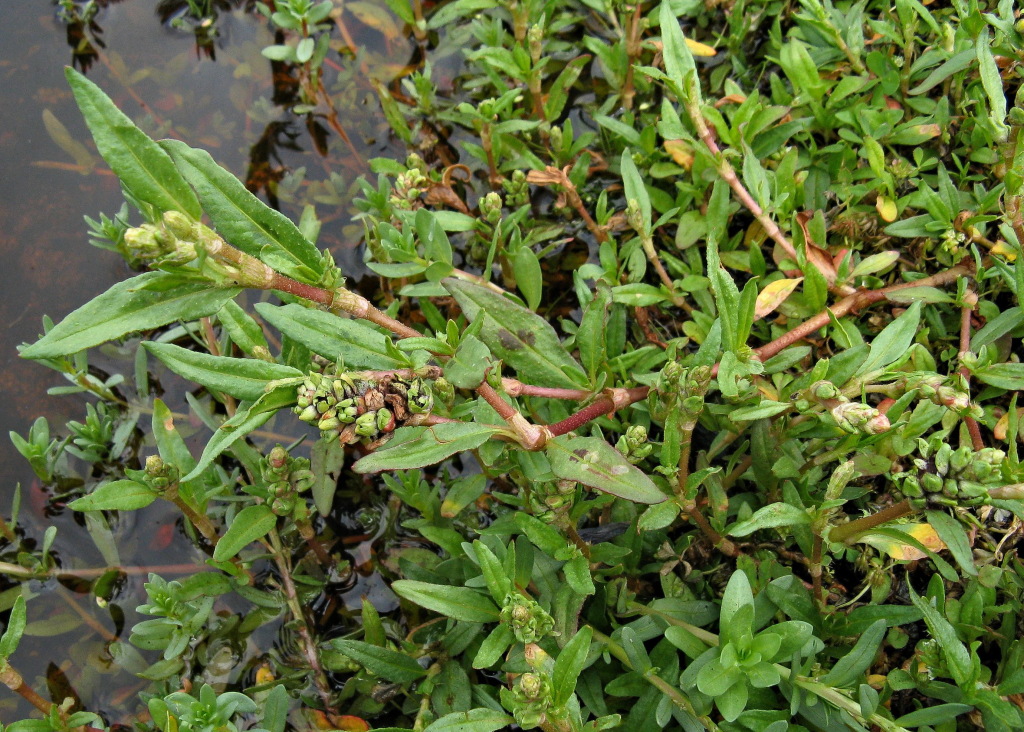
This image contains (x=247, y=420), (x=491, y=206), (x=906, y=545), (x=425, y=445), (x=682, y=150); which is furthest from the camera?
(x=682, y=150)

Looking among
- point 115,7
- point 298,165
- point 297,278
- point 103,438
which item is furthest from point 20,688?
point 115,7

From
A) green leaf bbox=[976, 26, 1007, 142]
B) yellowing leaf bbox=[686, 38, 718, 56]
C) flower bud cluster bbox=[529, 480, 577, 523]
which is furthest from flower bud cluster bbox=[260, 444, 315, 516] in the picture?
green leaf bbox=[976, 26, 1007, 142]

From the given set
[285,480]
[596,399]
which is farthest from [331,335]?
[596,399]

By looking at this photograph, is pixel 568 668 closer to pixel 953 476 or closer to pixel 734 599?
pixel 734 599

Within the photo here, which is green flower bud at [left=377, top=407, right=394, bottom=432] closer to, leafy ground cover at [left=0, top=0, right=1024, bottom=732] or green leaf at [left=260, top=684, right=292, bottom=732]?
leafy ground cover at [left=0, top=0, right=1024, bottom=732]

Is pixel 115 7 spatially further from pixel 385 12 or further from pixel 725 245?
pixel 725 245

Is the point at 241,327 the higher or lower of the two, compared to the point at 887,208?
lower
